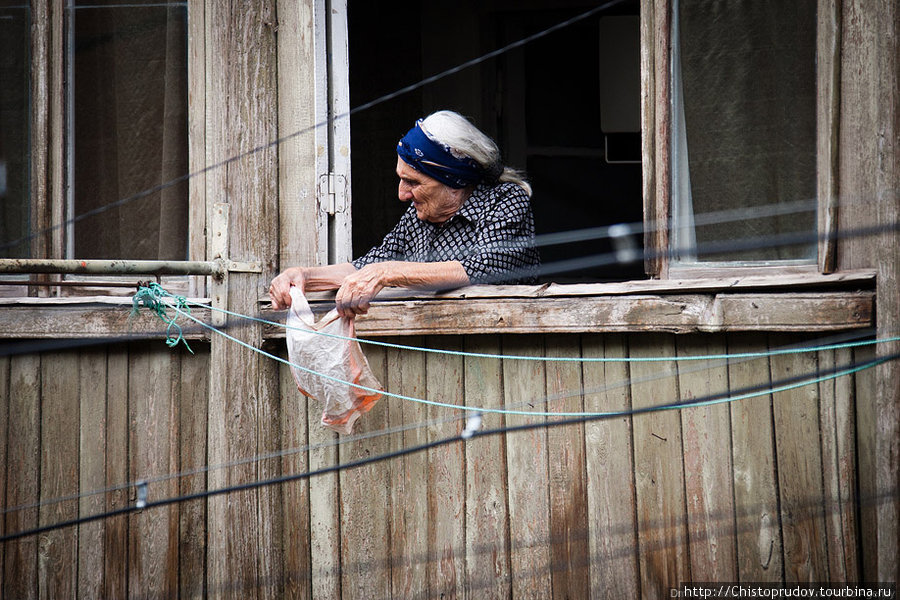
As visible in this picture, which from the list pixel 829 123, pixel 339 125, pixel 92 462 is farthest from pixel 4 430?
pixel 829 123

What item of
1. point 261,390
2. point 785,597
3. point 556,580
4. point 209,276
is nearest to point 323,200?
point 209,276

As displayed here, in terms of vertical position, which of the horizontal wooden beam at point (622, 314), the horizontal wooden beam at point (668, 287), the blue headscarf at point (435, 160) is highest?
the blue headscarf at point (435, 160)

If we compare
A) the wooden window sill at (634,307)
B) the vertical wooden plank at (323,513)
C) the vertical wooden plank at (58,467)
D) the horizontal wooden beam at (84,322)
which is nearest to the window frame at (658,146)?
the wooden window sill at (634,307)

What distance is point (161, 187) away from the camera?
3.36m

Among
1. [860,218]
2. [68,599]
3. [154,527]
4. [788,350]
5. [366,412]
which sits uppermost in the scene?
[860,218]

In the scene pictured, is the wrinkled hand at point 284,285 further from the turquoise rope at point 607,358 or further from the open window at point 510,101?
the open window at point 510,101

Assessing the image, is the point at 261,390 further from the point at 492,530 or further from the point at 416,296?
the point at 492,530

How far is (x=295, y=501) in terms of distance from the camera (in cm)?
312

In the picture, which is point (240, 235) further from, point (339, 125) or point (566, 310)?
point (566, 310)

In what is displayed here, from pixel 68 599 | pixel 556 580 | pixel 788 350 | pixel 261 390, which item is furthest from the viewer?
pixel 68 599

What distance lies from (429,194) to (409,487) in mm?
1022

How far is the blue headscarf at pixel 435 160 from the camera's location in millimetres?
3078

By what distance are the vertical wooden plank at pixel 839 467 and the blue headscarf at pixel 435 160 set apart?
1.32 meters

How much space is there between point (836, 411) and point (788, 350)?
23 cm
